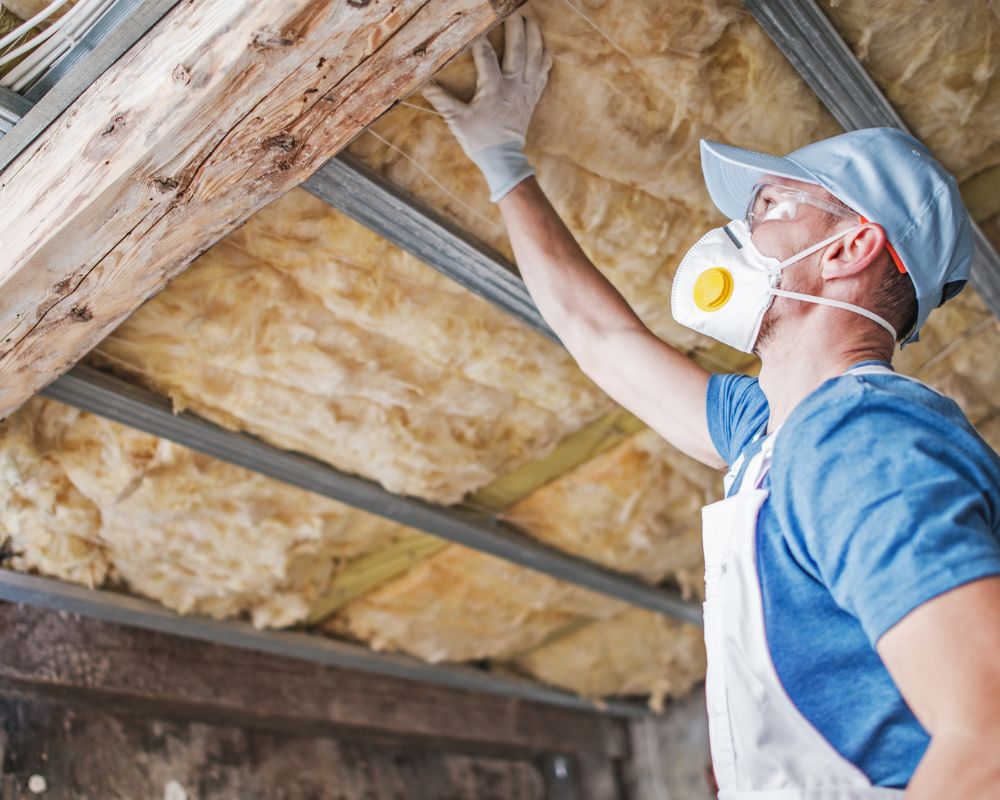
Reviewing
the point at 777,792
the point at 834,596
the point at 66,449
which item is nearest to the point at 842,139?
the point at 834,596

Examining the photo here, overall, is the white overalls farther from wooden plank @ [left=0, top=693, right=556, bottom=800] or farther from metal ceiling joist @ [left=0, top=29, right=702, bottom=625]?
wooden plank @ [left=0, top=693, right=556, bottom=800]

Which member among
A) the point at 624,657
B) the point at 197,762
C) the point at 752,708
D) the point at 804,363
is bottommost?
the point at 752,708

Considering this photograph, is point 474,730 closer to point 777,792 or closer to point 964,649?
point 777,792

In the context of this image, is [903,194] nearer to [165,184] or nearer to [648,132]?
[648,132]

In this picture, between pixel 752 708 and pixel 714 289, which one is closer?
pixel 752 708

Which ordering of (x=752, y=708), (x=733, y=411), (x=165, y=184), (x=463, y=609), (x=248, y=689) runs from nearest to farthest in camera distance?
1. (x=752, y=708)
2. (x=165, y=184)
3. (x=733, y=411)
4. (x=248, y=689)
5. (x=463, y=609)

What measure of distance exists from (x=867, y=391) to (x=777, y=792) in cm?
46

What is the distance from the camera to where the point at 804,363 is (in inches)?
52.0

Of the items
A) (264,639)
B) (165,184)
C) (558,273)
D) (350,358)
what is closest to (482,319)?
(350,358)

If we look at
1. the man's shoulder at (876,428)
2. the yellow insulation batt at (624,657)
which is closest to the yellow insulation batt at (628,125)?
the man's shoulder at (876,428)

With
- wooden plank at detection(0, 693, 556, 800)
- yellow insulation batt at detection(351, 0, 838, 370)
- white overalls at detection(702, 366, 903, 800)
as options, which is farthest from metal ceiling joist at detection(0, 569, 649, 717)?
white overalls at detection(702, 366, 903, 800)

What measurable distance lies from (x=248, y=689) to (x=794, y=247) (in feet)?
7.73

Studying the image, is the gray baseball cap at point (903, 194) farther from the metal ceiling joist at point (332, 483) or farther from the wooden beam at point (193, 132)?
the metal ceiling joist at point (332, 483)

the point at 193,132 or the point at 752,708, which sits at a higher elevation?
the point at 193,132
